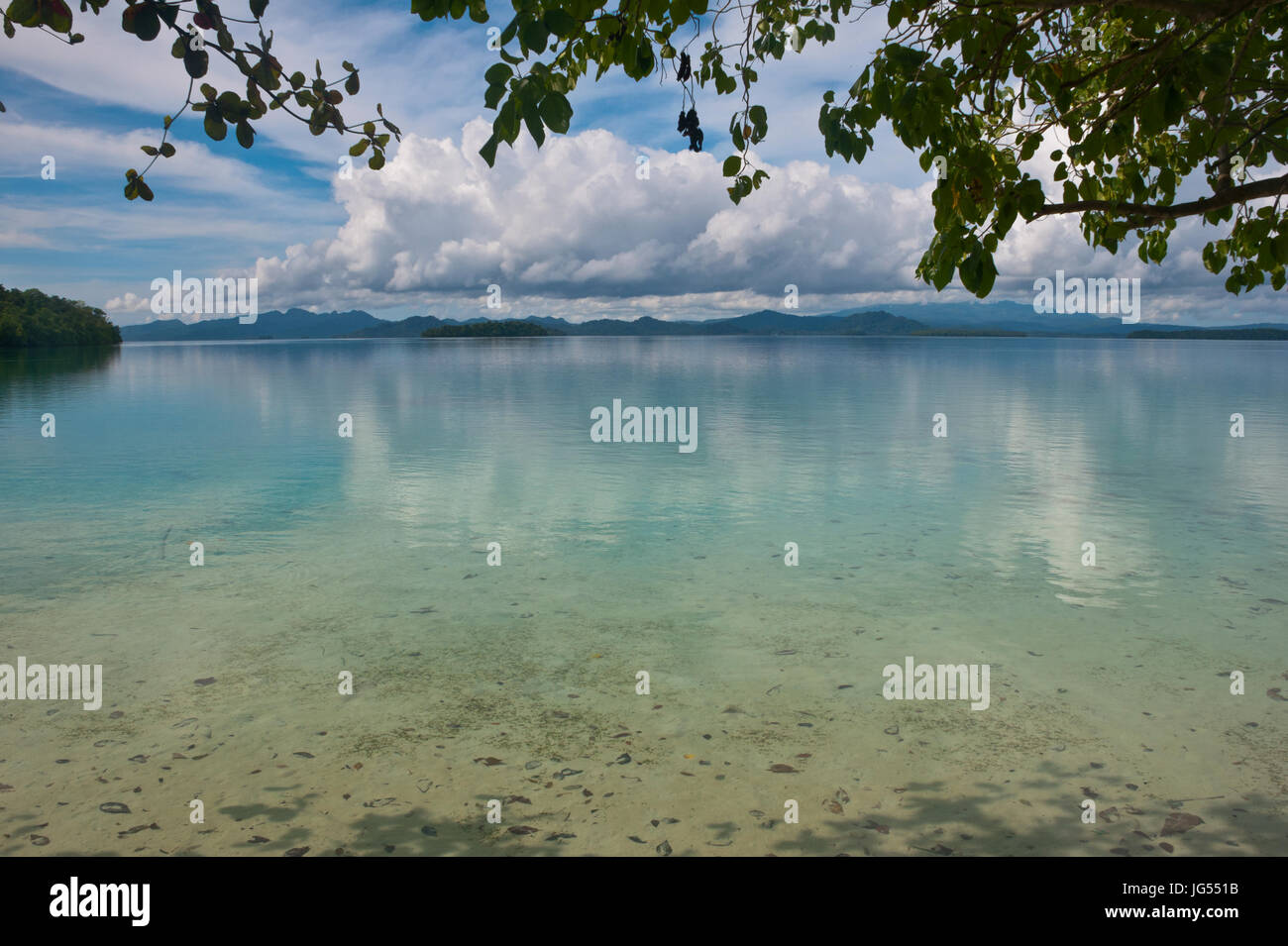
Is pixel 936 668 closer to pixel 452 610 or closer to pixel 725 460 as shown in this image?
pixel 452 610

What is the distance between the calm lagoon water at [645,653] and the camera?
631 centimetres

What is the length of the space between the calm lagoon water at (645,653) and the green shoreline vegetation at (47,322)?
460 feet

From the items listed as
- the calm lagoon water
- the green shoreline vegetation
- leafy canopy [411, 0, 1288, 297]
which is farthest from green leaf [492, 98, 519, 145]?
the green shoreline vegetation

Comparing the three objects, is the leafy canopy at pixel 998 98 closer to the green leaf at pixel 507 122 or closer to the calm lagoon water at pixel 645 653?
the green leaf at pixel 507 122

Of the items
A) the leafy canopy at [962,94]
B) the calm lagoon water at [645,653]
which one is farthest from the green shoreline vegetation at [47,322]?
the leafy canopy at [962,94]

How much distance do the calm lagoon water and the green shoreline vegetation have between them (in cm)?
14030

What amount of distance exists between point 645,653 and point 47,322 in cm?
17867

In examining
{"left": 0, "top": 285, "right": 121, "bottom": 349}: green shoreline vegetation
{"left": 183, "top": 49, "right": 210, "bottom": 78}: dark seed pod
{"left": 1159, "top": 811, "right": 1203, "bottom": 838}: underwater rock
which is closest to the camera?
{"left": 183, "top": 49, "right": 210, "bottom": 78}: dark seed pod

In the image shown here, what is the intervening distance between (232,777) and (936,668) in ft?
23.7

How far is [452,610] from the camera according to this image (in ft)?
36.8

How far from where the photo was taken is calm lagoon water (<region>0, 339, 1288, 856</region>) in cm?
631

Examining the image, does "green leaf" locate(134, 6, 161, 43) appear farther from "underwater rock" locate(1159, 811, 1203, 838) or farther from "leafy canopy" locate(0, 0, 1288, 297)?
"underwater rock" locate(1159, 811, 1203, 838)

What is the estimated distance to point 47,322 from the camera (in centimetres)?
14775
